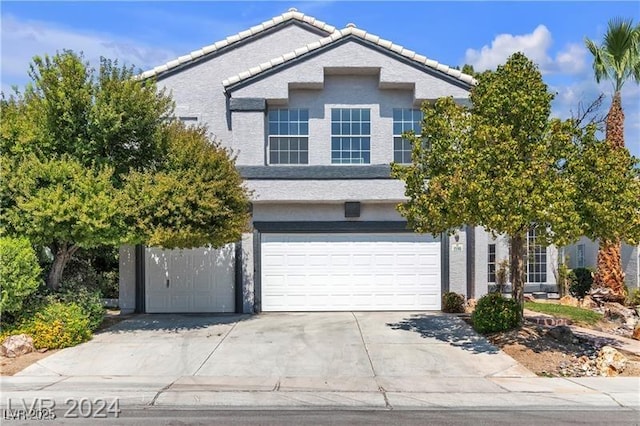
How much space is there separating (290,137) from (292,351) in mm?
7150

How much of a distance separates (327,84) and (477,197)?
7.66m

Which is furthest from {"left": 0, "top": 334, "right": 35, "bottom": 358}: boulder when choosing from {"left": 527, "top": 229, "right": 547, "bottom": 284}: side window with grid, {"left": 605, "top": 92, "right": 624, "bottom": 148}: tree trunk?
{"left": 605, "top": 92, "right": 624, "bottom": 148}: tree trunk

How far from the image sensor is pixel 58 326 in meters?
12.9

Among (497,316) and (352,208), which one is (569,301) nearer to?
(497,316)

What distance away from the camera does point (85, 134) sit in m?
13.9

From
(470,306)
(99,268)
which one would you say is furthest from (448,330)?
(99,268)

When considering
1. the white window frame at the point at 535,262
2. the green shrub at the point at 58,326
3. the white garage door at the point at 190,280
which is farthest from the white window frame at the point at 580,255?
the green shrub at the point at 58,326

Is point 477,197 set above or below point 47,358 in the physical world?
above

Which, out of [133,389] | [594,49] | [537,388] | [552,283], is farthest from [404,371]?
[594,49]

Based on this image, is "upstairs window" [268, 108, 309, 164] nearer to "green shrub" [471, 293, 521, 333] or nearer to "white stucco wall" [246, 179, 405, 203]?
"white stucco wall" [246, 179, 405, 203]

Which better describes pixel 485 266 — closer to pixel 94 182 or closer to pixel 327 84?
pixel 327 84

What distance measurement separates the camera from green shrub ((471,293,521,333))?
45.4ft

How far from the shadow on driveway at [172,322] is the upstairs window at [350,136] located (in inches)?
212

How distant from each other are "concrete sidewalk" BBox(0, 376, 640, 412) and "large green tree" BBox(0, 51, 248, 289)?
352 centimetres
